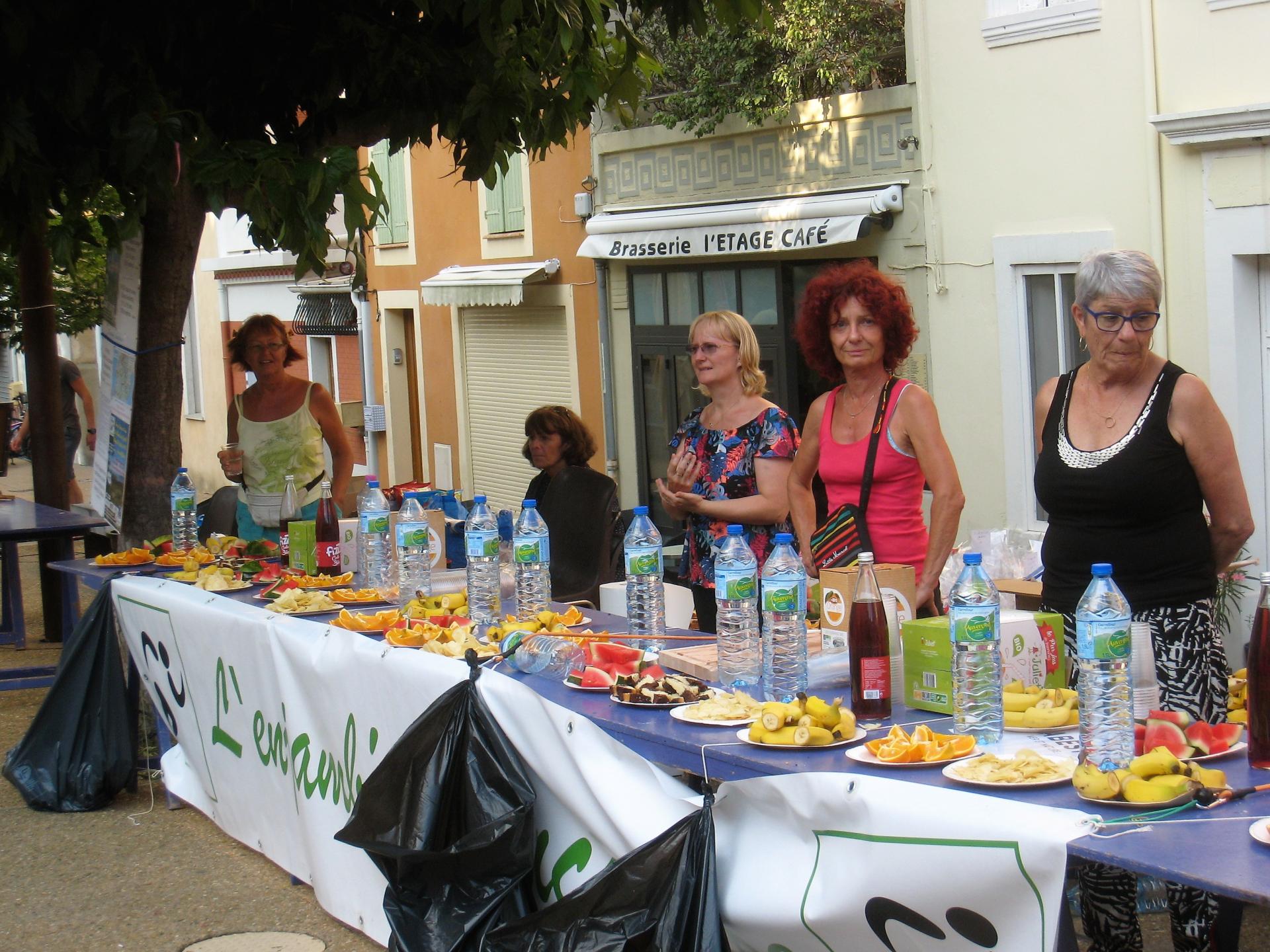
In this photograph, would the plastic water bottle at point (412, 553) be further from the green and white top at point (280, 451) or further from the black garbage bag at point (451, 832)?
the green and white top at point (280, 451)

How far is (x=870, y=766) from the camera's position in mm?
2938

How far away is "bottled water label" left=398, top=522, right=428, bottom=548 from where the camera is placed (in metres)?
5.18

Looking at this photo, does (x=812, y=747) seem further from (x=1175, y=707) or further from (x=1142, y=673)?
(x=1175, y=707)

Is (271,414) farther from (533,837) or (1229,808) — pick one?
(1229,808)

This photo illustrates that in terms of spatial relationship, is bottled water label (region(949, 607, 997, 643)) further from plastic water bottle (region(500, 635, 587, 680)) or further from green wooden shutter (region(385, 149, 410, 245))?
green wooden shutter (region(385, 149, 410, 245))

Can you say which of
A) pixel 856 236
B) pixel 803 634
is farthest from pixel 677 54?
pixel 803 634

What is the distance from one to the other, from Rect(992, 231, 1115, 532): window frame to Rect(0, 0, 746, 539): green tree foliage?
11.3 ft

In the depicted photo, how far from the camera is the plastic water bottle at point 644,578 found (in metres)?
4.52

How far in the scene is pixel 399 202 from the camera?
61.7 feet

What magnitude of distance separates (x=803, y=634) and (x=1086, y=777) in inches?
38.7

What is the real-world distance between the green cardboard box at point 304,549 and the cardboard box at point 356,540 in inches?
4.2

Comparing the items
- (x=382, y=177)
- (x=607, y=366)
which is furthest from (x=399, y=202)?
(x=607, y=366)

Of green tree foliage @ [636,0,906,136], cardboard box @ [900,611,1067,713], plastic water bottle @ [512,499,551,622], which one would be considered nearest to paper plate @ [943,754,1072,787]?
cardboard box @ [900,611,1067,713]

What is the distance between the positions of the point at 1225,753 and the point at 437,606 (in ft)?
9.17
